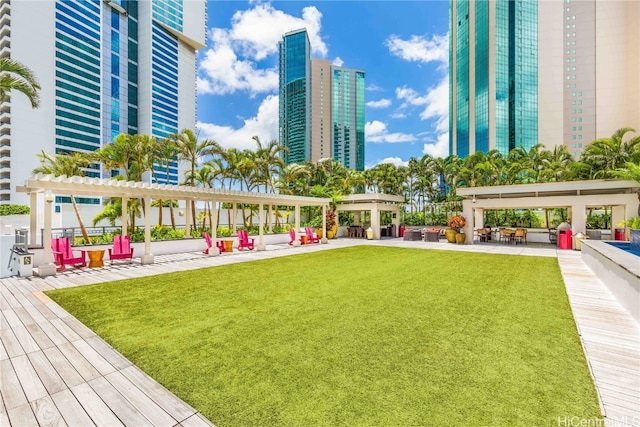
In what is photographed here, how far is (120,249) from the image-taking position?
1034 cm

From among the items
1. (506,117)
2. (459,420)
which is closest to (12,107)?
(459,420)

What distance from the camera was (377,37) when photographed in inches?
1980

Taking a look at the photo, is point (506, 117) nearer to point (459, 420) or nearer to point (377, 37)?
point (377, 37)

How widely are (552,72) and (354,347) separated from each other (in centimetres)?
8328

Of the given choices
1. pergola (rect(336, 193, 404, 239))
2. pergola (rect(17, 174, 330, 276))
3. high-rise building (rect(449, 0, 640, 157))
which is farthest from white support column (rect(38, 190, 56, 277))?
high-rise building (rect(449, 0, 640, 157))

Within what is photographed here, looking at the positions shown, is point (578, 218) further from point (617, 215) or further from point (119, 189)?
point (119, 189)

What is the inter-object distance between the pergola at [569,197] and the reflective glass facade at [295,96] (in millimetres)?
44466

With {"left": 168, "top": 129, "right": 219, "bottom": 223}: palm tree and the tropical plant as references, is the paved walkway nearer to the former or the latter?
the tropical plant

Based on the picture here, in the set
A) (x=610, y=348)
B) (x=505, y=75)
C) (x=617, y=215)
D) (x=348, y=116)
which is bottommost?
(x=610, y=348)

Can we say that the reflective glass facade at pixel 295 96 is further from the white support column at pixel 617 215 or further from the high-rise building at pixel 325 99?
the white support column at pixel 617 215

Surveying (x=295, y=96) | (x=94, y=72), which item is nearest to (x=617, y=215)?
(x=295, y=96)

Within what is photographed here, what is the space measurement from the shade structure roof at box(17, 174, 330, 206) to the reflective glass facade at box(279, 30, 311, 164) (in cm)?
4568

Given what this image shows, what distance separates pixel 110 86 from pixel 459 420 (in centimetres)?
8193

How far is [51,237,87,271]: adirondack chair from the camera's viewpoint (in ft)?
29.1
